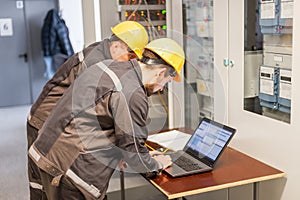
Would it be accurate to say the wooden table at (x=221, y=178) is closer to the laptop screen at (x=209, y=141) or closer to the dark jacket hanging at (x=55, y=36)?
the laptop screen at (x=209, y=141)

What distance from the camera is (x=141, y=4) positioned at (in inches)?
135

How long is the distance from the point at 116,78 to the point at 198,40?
4.49 ft

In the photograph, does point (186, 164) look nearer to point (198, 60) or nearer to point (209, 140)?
point (209, 140)

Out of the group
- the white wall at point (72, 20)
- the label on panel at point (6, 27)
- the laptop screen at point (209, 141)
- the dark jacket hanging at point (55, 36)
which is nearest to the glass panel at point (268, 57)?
the laptop screen at point (209, 141)

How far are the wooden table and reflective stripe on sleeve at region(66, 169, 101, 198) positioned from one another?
0.30 metres

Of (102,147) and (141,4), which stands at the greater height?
(141,4)

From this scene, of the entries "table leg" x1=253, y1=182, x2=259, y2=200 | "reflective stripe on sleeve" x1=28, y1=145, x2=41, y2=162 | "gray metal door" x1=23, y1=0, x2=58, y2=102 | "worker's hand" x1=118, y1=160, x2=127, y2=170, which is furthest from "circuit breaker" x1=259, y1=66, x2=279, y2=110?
"gray metal door" x1=23, y1=0, x2=58, y2=102

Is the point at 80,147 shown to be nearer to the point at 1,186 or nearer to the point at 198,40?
the point at 198,40

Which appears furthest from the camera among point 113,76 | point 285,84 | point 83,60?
point 83,60

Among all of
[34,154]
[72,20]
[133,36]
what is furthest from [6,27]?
[34,154]

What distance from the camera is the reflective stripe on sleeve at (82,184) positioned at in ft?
6.09

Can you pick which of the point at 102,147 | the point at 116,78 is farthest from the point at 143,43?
the point at 102,147

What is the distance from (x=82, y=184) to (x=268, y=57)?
1.22 meters

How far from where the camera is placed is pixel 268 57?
2250 millimetres
